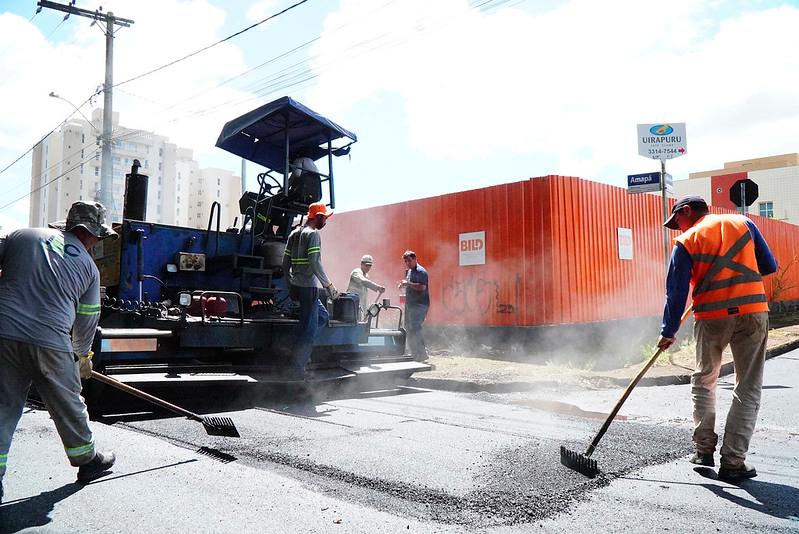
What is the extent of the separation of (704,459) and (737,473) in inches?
10.9

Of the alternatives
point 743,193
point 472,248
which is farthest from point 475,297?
point 743,193

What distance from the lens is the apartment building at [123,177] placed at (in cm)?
6034

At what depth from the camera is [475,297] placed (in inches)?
425

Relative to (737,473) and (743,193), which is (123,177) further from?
(737,473)

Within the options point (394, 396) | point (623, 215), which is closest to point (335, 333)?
point (394, 396)

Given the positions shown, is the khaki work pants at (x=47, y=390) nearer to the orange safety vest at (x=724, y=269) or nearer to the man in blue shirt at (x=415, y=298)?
the orange safety vest at (x=724, y=269)

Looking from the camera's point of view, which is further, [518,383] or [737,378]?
[518,383]

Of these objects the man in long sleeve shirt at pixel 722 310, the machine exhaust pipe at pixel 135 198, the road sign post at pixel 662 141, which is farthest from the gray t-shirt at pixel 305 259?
the road sign post at pixel 662 141

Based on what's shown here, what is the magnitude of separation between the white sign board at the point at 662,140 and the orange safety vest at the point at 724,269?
18.8 feet

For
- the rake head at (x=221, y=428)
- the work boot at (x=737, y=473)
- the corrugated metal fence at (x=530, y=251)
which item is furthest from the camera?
the corrugated metal fence at (x=530, y=251)

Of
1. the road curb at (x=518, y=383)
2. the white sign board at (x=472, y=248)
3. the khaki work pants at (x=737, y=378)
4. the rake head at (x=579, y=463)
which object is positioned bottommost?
the road curb at (x=518, y=383)

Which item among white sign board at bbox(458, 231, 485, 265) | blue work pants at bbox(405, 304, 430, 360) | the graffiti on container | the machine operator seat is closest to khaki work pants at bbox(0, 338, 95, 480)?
the machine operator seat

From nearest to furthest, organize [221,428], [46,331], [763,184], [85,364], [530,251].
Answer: [46,331], [85,364], [221,428], [530,251], [763,184]

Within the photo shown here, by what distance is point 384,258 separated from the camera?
41.8ft
